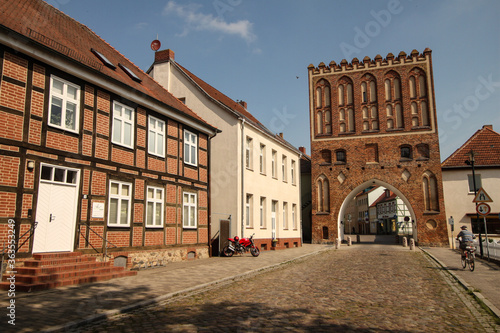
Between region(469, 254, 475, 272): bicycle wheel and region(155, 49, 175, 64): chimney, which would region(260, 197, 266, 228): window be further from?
region(469, 254, 475, 272): bicycle wheel

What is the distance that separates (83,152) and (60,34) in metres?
4.30

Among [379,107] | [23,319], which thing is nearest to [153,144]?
[23,319]

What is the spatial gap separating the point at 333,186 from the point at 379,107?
7842 millimetres

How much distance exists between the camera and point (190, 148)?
17.6 meters

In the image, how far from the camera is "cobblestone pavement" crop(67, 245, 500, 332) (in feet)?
19.9

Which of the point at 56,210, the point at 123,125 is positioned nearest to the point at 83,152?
the point at 56,210

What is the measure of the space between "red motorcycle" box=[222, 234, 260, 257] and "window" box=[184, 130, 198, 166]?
4.41 meters

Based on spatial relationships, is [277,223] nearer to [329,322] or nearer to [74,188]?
[74,188]

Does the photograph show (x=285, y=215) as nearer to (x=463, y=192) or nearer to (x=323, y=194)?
(x=323, y=194)

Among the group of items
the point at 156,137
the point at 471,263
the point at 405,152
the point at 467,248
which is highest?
the point at 405,152

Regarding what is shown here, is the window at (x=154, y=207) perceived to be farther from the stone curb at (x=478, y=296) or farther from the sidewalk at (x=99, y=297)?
the stone curb at (x=478, y=296)

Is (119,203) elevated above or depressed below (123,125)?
below

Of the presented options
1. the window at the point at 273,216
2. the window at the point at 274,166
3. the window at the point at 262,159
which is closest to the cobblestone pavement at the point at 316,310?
the window at the point at 262,159

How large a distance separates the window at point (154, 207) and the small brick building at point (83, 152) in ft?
0.12
